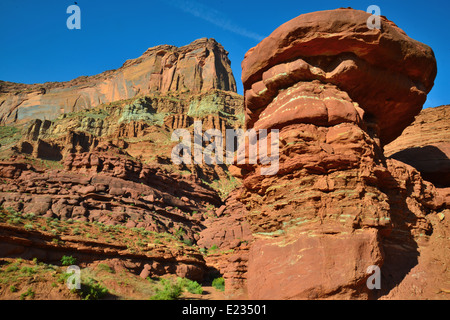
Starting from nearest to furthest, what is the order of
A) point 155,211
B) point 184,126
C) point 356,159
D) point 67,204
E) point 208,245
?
point 356,159, point 67,204, point 208,245, point 155,211, point 184,126

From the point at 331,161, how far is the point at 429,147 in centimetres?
950

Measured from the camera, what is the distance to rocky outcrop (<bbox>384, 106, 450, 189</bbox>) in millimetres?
13477

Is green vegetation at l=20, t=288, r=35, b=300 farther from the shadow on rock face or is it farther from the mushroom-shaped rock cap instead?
the shadow on rock face

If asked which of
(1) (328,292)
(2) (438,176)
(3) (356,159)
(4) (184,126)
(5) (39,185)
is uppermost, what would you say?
(4) (184,126)

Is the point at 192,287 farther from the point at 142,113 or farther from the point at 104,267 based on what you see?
the point at 142,113

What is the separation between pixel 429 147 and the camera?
14.5 metres

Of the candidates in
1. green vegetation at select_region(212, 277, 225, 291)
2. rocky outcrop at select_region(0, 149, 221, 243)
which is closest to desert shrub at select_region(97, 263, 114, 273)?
green vegetation at select_region(212, 277, 225, 291)

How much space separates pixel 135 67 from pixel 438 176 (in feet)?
418

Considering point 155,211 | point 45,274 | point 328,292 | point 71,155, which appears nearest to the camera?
point 328,292

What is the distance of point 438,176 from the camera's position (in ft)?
44.0

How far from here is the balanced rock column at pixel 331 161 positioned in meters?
7.40

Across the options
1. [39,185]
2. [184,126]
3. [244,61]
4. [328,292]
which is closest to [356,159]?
[328,292]

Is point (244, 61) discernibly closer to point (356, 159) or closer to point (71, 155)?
point (356, 159)

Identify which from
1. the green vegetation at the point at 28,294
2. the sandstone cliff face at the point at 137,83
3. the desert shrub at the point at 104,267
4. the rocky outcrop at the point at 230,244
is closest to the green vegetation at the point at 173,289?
the rocky outcrop at the point at 230,244
